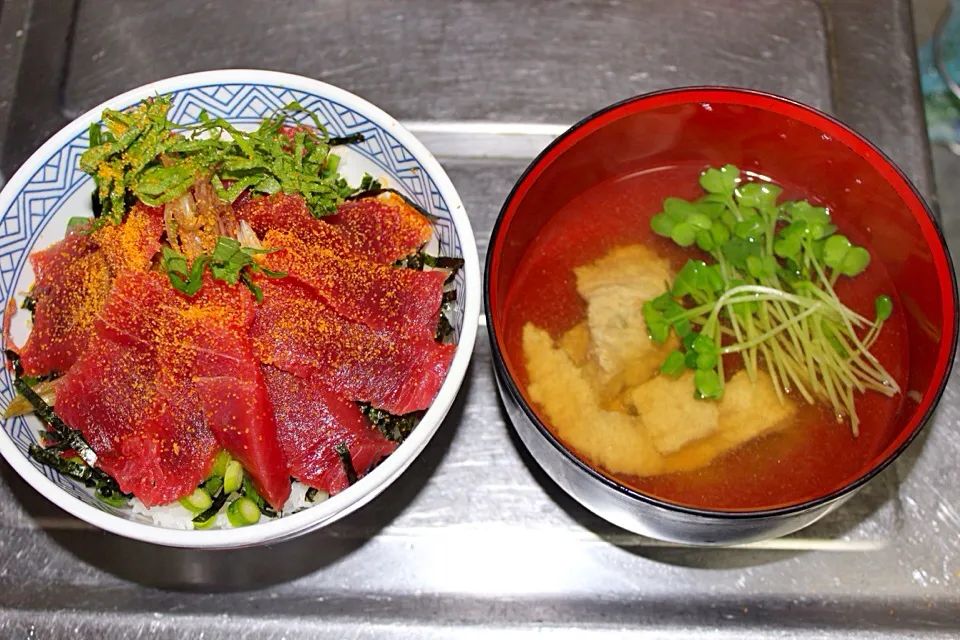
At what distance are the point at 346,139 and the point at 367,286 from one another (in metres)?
0.27

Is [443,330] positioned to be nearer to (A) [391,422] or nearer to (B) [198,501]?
(A) [391,422]

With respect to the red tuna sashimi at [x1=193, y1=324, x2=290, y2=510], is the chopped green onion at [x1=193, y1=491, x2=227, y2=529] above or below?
below

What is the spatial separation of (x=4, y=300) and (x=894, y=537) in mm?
1385

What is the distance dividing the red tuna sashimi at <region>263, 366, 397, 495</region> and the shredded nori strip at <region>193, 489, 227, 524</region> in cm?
11

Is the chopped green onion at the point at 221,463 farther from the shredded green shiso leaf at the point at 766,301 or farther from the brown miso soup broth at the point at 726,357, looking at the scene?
the shredded green shiso leaf at the point at 766,301

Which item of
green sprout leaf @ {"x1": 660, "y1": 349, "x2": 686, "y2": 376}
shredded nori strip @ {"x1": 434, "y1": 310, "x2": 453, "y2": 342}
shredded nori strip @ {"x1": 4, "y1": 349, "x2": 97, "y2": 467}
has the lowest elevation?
green sprout leaf @ {"x1": 660, "y1": 349, "x2": 686, "y2": 376}

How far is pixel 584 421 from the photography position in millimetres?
1199

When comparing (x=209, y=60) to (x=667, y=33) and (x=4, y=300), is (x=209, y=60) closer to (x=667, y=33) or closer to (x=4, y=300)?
(x=4, y=300)

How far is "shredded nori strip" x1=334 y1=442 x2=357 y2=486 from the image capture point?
1107 mm

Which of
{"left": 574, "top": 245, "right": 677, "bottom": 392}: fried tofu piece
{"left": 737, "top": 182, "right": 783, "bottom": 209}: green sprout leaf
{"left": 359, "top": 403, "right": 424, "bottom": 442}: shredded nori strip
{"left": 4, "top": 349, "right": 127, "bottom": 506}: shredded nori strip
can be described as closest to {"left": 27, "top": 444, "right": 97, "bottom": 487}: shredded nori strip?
{"left": 4, "top": 349, "right": 127, "bottom": 506}: shredded nori strip

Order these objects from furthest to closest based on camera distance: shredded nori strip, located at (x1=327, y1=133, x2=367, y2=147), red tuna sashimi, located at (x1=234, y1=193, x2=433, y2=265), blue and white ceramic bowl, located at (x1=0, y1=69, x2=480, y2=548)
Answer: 1. shredded nori strip, located at (x1=327, y1=133, x2=367, y2=147)
2. red tuna sashimi, located at (x1=234, y1=193, x2=433, y2=265)
3. blue and white ceramic bowl, located at (x1=0, y1=69, x2=480, y2=548)

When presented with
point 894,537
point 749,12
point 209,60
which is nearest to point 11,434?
point 209,60

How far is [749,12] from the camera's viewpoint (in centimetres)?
176

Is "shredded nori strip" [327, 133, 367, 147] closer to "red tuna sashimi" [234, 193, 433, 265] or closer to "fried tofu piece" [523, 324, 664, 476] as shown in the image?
"red tuna sashimi" [234, 193, 433, 265]
